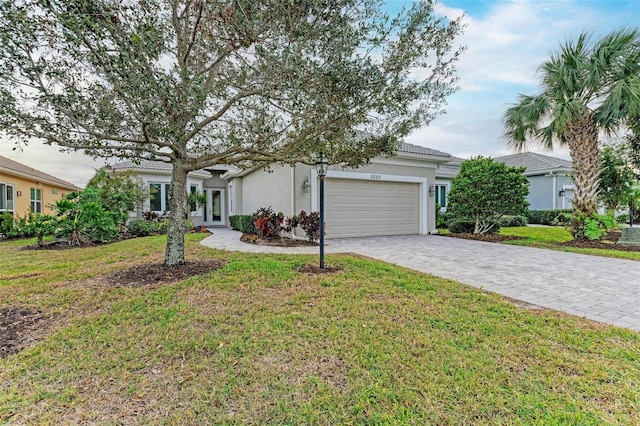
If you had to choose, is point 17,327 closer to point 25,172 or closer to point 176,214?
point 176,214

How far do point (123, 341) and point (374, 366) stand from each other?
2731mm

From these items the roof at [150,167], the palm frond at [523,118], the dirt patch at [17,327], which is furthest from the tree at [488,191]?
the dirt patch at [17,327]

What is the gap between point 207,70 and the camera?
214 inches

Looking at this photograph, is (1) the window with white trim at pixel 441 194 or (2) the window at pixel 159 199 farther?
(1) the window with white trim at pixel 441 194

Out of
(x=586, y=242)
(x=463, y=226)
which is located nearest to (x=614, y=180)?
(x=586, y=242)

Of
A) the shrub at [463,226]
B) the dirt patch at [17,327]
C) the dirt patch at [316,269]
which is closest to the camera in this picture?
the dirt patch at [17,327]

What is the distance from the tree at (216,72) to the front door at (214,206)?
1453 cm

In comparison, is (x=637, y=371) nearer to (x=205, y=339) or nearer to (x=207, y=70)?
(x=205, y=339)

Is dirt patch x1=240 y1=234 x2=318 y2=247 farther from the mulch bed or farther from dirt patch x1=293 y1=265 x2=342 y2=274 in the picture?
the mulch bed

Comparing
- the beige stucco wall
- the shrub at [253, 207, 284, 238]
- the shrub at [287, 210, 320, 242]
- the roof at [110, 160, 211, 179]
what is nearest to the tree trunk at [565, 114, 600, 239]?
the shrub at [287, 210, 320, 242]

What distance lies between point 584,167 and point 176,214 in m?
13.0

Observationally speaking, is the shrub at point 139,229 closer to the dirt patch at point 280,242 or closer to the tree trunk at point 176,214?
the dirt patch at point 280,242

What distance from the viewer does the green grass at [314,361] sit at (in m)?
2.42

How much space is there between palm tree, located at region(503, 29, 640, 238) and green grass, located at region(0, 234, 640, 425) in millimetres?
9187
